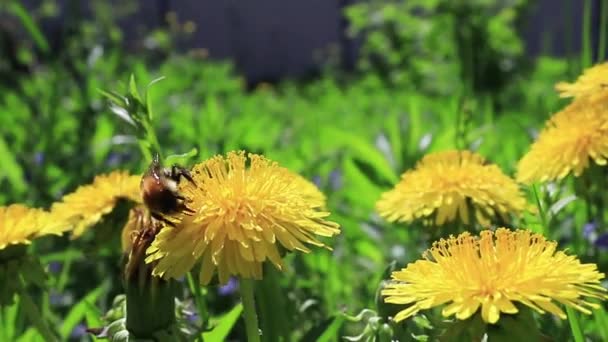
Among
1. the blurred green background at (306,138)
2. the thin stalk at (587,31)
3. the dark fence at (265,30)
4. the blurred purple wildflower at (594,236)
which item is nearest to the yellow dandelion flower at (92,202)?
the blurred green background at (306,138)

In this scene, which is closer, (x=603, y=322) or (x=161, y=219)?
Result: (x=161, y=219)

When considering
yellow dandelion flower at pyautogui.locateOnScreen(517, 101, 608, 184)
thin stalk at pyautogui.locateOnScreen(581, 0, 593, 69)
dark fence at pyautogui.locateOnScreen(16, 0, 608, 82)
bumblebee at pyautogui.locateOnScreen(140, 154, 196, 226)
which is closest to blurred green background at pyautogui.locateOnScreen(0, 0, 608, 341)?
thin stalk at pyautogui.locateOnScreen(581, 0, 593, 69)

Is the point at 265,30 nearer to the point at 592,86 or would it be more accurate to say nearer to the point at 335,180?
the point at 335,180

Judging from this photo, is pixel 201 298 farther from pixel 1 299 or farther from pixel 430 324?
pixel 430 324

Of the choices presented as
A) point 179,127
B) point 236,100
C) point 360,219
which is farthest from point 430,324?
point 236,100

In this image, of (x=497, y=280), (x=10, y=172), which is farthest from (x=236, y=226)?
(x=10, y=172)

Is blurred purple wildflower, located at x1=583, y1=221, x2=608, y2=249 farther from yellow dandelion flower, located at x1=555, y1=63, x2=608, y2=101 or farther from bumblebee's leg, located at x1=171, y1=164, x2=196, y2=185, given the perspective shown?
bumblebee's leg, located at x1=171, y1=164, x2=196, y2=185

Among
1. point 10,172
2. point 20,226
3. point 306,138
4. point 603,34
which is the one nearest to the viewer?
point 20,226
